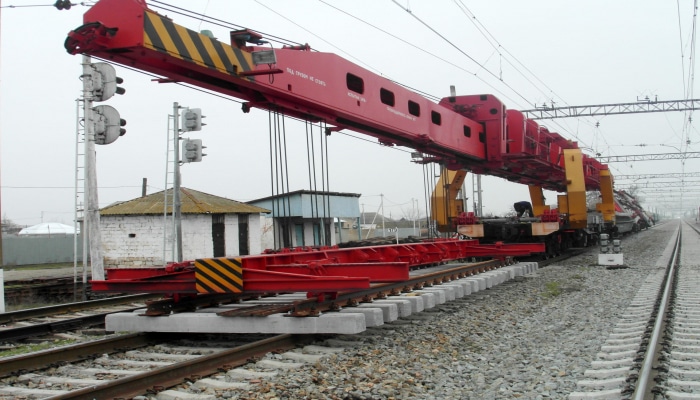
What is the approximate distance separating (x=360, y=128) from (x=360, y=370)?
481 centimetres

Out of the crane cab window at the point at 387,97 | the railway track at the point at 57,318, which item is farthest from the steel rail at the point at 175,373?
the crane cab window at the point at 387,97

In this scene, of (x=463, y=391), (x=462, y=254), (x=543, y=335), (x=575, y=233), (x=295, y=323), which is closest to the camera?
(x=463, y=391)

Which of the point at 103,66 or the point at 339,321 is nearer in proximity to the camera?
the point at 339,321

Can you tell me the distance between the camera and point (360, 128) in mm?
9336

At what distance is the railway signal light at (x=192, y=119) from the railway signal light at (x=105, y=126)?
7.02 ft

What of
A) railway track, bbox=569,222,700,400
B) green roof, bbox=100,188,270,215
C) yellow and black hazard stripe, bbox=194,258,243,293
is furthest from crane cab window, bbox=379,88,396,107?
green roof, bbox=100,188,270,215

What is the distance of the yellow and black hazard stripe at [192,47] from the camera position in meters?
5.67

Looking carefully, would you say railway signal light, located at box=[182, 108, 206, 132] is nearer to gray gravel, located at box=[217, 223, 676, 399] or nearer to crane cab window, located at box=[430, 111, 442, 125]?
crane cab window, located at box=[430, 111, 442, 125]

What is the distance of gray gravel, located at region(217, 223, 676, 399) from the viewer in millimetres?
4770

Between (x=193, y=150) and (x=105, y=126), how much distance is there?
95.7 inches

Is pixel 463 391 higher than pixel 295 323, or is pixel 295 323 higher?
pixel 295 323

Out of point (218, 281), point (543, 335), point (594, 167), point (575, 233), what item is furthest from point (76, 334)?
point (594, 167)

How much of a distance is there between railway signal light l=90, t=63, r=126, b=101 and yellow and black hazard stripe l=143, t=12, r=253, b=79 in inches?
271

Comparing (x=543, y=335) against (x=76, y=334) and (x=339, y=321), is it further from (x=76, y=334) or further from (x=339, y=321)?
(x=76, y=334)
